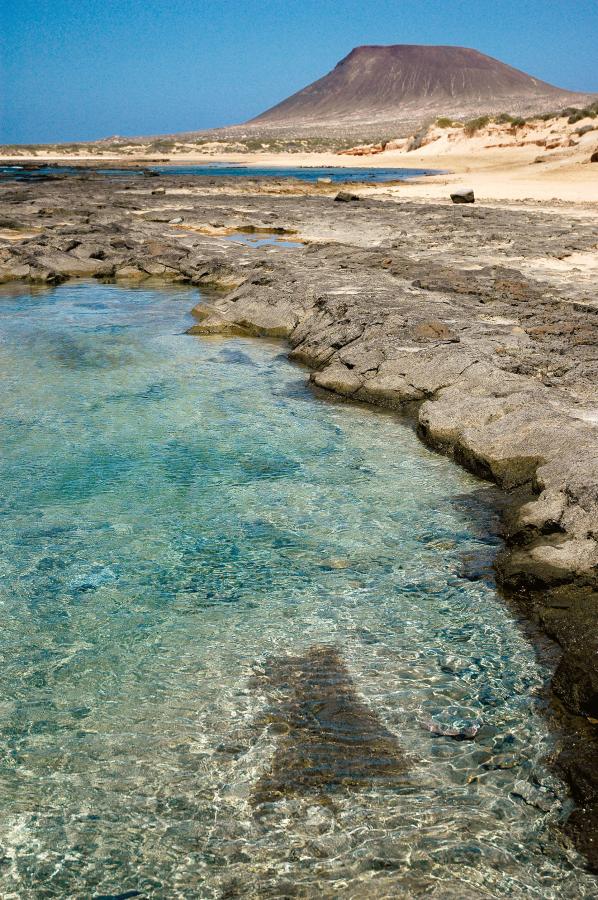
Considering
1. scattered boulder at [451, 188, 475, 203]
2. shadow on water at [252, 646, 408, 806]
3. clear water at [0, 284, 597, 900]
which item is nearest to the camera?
clear water at [0, 284, 597, 900]

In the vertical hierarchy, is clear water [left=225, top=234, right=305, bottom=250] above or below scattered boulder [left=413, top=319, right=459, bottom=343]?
above

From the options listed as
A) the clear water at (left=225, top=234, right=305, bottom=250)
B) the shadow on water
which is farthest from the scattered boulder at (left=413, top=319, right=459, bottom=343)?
the clear water at (left=225, top=234, right=305, bottom=250)

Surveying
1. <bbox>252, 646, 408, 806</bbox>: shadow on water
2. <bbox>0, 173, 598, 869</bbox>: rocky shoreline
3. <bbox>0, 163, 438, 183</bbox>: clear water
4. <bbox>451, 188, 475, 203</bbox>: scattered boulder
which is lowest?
<bbox>252, 646, 408, 806</bbox>: shadow on water

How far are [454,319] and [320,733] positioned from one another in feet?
25.2

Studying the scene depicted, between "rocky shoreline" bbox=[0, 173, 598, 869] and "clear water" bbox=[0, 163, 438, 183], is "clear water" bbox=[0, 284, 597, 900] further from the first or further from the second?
"clear water" bbox=[0, 163, 438, 183]

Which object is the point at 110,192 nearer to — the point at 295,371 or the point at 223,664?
the point at 295,371

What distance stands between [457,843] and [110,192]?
34.1 meters

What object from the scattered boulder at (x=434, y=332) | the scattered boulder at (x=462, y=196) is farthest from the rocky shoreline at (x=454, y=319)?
the scattered boulder at (x=462, y=196)

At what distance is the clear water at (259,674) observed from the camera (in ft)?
10.6

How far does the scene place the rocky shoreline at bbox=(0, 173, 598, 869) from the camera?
5027 mm

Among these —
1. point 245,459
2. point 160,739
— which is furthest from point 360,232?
point 160,739

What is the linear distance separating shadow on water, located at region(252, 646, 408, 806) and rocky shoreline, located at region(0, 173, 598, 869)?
873mm

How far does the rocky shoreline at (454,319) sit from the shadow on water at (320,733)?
873 mm

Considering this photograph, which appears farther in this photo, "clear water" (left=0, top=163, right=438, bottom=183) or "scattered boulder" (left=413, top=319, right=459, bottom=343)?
"clear water" (left=0, top=163, right=438, bottom=183)
